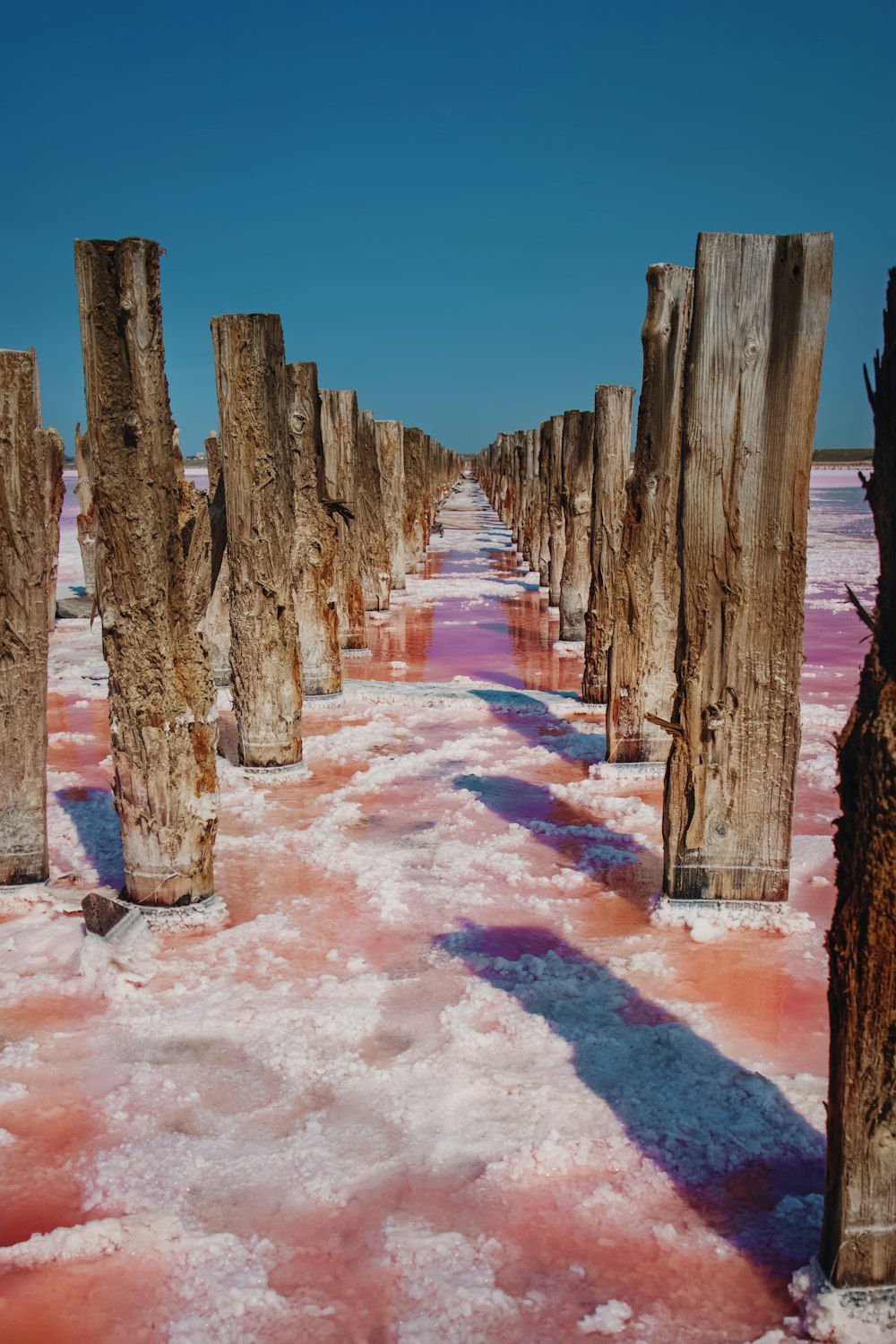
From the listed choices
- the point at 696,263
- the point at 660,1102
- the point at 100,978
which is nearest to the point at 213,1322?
the point at 660,1102

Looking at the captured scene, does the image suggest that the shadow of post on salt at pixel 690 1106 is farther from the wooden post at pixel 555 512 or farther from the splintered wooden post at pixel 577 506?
the wooden post at pixel 555 512

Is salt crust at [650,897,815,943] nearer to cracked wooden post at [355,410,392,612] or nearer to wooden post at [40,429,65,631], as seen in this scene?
wooden post at [40,429,65,631]

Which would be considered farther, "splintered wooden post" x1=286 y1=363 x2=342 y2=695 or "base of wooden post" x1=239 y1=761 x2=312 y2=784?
"splintered wooden post" x1=286 y1=363 x2=342 y2=695

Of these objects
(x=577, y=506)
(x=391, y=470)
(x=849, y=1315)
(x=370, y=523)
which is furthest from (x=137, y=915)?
(x=391, y=470)

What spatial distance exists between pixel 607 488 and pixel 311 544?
2.34m

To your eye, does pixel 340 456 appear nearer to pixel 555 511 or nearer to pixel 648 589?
pixel 648 589

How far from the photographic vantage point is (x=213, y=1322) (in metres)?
2.25

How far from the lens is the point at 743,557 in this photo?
4023mm

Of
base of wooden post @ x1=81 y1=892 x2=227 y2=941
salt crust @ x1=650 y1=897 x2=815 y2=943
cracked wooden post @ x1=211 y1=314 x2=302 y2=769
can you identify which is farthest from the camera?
cracked wooden post @ x1=211 y1=314 x2=302 y2=769

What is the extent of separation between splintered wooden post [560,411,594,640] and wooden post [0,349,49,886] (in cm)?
674

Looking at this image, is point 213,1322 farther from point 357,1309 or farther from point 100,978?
point 100,978

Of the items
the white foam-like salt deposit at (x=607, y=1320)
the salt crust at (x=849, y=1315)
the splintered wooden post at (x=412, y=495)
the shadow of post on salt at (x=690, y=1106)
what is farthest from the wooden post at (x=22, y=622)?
the splintered wooden post at (x=412, y=495)

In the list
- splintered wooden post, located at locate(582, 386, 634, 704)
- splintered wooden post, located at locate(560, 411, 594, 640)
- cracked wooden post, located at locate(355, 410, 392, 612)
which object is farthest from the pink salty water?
cracked wooden post, located at locate(355, 410, 392, 612)

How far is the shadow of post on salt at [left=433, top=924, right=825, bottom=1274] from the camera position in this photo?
2.57 meters
